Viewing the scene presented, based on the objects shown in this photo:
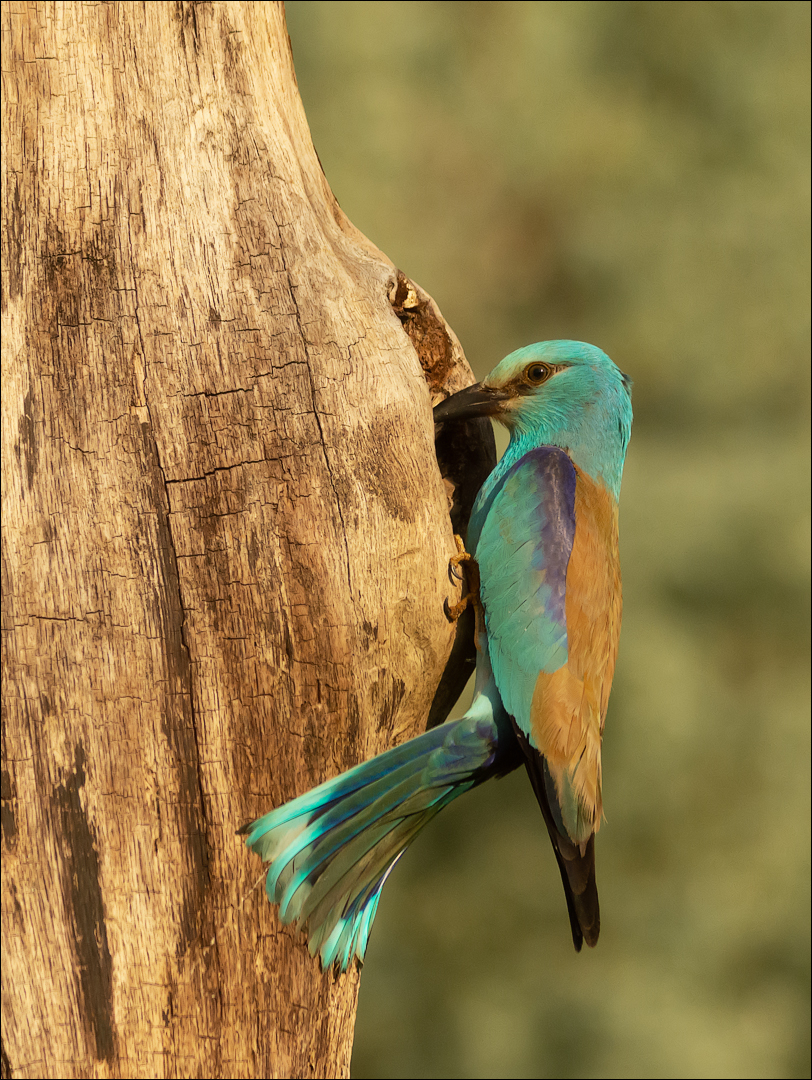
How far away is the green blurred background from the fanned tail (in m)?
2.41

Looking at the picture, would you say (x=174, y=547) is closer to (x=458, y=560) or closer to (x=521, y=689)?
(x=458, y=560)

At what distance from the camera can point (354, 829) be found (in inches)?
65.0

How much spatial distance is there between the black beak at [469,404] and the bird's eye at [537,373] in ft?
0.44

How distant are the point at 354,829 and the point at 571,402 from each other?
3.50ft

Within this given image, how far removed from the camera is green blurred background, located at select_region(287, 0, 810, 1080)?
403cm

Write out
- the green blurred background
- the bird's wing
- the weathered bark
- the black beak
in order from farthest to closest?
the green blurred background → the black beak → the bird's wing → the weathered bark

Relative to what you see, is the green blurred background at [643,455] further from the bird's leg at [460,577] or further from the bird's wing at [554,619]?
the bird's leg at [460,577]

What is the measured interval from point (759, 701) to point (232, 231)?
3188 mm

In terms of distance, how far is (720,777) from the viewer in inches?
159

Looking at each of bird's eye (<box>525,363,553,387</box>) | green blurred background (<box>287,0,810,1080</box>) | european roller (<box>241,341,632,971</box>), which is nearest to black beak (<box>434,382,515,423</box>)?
european roller (<box>241,341,632,971</box>)

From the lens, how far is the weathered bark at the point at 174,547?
5.08 ft

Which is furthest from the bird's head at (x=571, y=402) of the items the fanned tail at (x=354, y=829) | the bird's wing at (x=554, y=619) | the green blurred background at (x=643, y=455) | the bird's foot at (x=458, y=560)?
the green blurred background at (x=643, y=455)

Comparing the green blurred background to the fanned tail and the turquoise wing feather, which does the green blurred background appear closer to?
the turquoise wing feather

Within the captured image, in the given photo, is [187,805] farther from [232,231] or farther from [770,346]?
[770,346]
